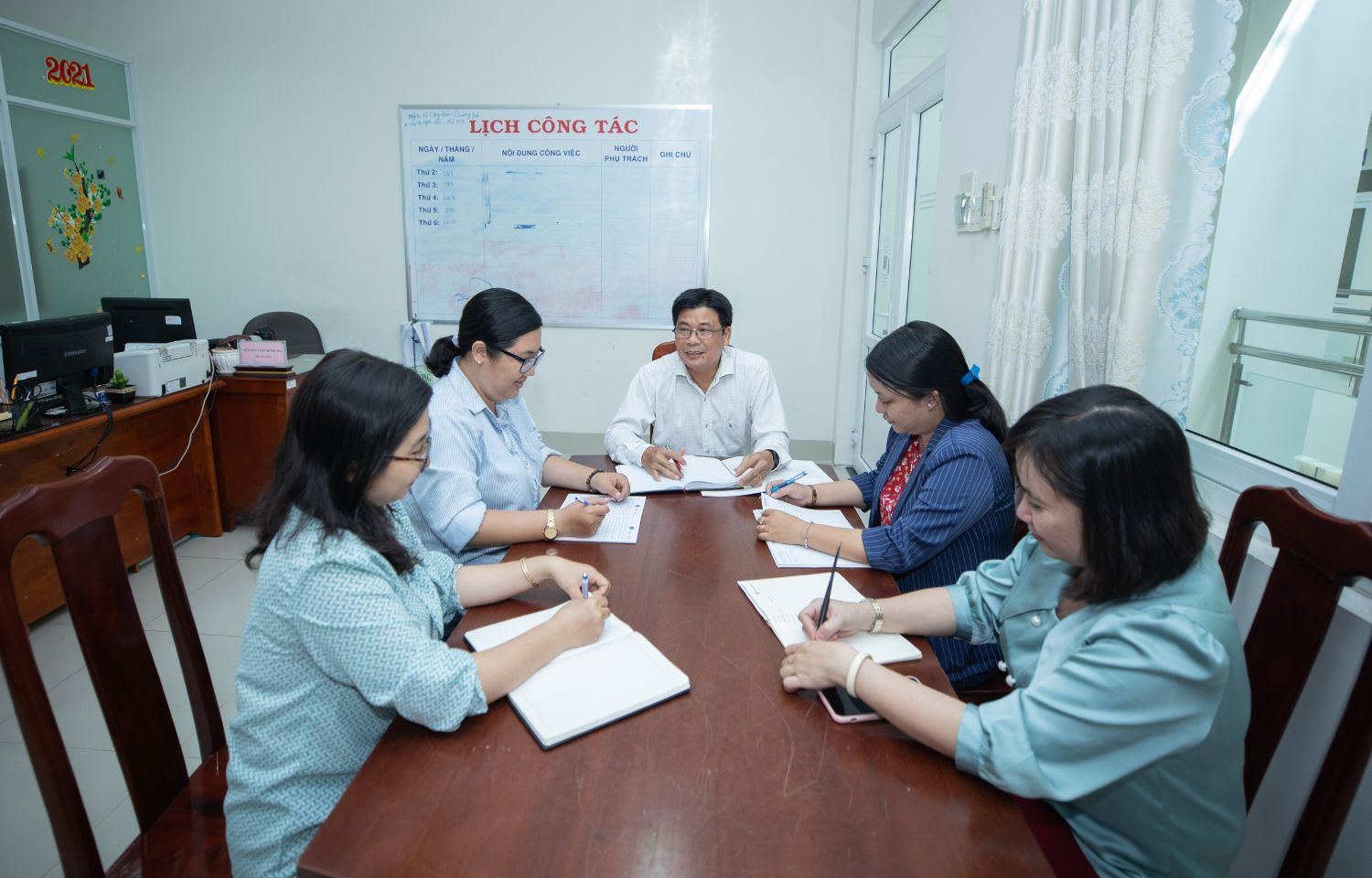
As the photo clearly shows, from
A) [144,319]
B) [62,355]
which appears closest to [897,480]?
[62,355]

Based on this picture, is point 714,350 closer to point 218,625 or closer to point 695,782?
point 695,782

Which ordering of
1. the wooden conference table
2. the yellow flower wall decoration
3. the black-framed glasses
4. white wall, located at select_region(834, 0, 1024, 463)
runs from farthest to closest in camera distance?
the yellow flower wall decoration → white wall, located at select_region(834, 0, 1024, 463) → the black-framed glasses → the wooden conference table

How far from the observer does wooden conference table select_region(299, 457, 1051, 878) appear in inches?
30.7

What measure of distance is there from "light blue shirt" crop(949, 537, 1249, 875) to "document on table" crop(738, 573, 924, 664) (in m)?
0.21

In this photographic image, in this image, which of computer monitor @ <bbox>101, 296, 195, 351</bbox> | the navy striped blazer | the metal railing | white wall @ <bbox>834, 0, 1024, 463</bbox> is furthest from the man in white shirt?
computer monitor @ <bbox>101, 296, 195, 351</bbox>

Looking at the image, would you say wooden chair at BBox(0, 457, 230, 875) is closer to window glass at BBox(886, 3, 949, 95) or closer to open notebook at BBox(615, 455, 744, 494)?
open notebook at BBox(615, 455, 744, 494)

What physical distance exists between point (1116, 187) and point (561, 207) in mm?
3269

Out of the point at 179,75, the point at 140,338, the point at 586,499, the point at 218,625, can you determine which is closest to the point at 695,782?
the point at 586,499

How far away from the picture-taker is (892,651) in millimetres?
1180

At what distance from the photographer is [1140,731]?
858mm

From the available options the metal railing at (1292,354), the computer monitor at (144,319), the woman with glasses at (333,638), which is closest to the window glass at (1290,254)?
the metal railing at (1292,354)

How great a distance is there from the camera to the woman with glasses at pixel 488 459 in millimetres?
1636

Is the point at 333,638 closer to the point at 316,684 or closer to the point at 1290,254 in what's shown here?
the point at 316,684

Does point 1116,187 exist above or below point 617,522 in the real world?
above
